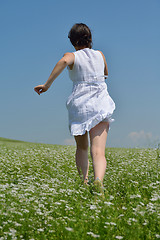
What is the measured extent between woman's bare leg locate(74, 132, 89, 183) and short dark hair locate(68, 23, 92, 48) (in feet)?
5.16

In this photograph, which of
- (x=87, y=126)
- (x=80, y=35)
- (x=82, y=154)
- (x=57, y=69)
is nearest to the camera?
(x=57, y=69)

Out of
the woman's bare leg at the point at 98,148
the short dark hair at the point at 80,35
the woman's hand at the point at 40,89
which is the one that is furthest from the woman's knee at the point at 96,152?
the short dark hair at the point at 80,35

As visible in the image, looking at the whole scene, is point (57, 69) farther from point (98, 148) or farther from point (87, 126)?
point (98, 148)

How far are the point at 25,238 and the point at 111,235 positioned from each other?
39.8 inches

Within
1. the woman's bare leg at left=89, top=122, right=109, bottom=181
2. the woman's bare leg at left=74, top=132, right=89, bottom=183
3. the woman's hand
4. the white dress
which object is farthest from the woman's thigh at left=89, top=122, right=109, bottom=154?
the woman's hand

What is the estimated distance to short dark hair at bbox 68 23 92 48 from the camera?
5457 millimetres

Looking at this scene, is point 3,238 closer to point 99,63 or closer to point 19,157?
point 99,63

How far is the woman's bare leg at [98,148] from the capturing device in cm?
520

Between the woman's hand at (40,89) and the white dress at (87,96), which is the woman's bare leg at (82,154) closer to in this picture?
the white dress at (87,96)

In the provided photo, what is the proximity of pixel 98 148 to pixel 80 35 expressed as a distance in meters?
1.95

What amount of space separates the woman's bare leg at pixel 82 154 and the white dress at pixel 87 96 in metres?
0.29

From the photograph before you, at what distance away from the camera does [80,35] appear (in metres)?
5.46

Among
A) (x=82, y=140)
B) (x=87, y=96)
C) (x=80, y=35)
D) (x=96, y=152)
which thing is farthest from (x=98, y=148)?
(x=80, y=35)

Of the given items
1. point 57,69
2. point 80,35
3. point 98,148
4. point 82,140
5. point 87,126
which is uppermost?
point 80,35
